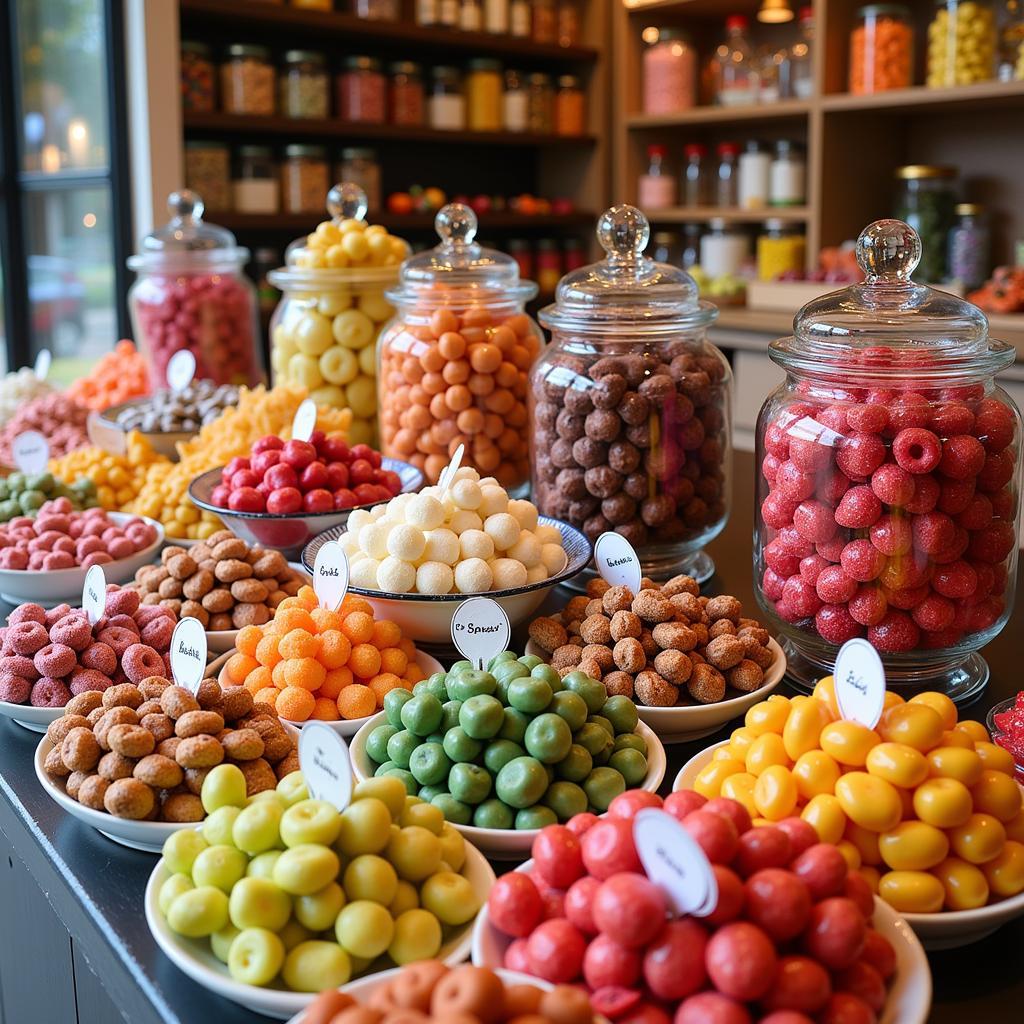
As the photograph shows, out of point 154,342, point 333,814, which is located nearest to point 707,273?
point 154,342

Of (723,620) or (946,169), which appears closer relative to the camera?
(723,620)

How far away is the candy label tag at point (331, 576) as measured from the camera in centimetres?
109

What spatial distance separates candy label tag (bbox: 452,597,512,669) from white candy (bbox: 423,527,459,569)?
0.11 m

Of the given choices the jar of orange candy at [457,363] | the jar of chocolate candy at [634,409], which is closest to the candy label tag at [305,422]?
the jar of orange candy at [457,363]

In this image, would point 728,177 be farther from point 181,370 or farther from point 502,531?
point 502,531

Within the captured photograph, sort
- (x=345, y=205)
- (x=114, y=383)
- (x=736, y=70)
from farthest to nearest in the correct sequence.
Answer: (x=736, y=70) < (x=114, y=383) < (x=345, y=205)

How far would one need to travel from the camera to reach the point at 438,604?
1.12 m

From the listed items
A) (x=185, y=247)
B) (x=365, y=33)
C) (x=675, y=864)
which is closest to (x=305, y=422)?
(x=185, y=247)

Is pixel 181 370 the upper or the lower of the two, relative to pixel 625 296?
lower

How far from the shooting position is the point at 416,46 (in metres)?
3.71

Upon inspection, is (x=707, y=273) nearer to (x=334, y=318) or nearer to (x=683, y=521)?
(x=334, y=318)

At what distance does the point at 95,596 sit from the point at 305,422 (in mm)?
460

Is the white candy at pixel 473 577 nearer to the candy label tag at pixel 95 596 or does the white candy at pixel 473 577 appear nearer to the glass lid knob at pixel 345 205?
the candy label tag at pixel 95 596

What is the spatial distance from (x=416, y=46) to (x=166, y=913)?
137 inches
